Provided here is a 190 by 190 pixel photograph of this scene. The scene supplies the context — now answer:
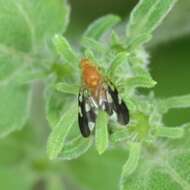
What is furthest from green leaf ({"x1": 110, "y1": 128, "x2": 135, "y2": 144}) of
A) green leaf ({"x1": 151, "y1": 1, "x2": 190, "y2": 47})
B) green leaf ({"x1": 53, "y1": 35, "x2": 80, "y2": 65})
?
A: green leaf ({"x1": 151, "y1": 1, "x2": 190, "y2": 47})

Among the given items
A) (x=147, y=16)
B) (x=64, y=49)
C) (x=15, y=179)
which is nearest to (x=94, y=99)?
(x=64, y=49)

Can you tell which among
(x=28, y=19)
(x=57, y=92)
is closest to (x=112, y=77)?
(x=57, y=92)

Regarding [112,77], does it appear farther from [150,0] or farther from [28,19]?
[28,19]

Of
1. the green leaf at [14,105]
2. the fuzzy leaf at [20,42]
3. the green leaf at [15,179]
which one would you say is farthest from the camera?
the green leaf at [15,179]

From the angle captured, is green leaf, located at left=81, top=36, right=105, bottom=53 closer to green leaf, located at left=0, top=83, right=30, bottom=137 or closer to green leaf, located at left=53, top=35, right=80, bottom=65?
green leaf, located at left=53, top=35, right=80, bottom=65

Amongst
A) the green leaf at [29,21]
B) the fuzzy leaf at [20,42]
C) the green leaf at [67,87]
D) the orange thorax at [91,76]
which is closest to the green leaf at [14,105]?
the fuzzy leaf at [20,42]

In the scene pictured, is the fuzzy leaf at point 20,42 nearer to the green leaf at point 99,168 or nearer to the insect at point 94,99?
the insect at point 94,99
